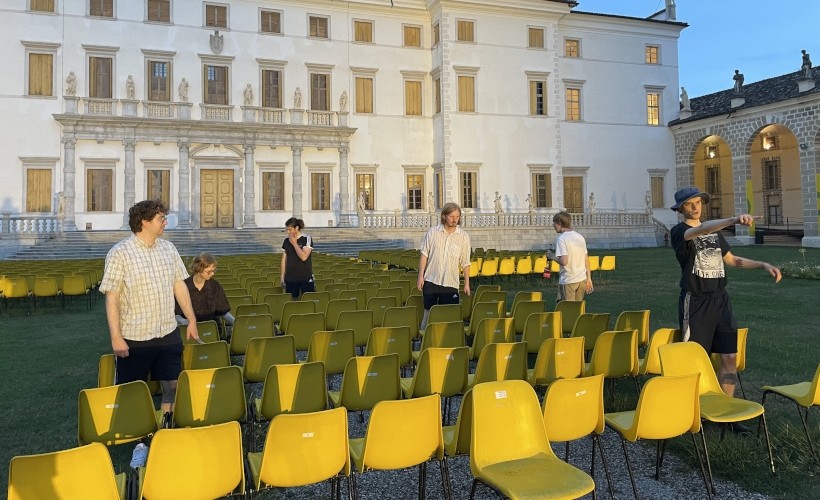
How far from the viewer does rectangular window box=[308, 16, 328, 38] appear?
1187 inches

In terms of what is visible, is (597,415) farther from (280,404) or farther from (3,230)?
(3,230)

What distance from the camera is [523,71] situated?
106ft

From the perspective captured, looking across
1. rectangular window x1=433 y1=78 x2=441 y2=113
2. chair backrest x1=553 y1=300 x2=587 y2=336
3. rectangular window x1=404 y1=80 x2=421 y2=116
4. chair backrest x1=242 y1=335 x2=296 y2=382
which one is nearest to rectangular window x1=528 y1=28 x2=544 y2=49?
rectangular window x1=433 y1=78 x2=441 y2=113

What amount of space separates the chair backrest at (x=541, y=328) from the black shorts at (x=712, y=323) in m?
1.51

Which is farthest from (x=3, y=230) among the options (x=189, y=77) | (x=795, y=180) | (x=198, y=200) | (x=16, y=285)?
(x=795, y=180)

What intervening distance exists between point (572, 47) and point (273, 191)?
62.2 ft

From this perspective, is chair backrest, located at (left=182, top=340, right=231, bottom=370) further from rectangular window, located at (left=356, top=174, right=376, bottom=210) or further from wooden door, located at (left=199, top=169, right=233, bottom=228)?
rectangular window, located at (left=356, top=174, right=376, bottom=210)

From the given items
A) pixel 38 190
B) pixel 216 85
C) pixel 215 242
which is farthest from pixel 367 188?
pixel 38 190

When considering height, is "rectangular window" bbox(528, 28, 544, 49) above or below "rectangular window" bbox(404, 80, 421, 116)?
above

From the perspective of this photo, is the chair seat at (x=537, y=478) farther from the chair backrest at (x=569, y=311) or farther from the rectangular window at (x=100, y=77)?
the rectangular window at (x=100, y=77)

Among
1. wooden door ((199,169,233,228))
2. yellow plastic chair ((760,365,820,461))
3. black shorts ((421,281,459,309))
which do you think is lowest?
yellow plastic chair ((760,365,820,461))

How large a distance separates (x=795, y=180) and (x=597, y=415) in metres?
39.8

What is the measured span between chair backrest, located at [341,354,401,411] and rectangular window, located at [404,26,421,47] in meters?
29.7

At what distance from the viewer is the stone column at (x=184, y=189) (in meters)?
27.9
